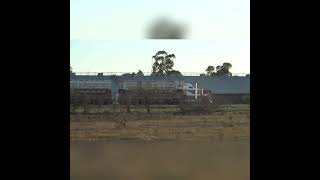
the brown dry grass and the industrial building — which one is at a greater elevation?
the industrial building

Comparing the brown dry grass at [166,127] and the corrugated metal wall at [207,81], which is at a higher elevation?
the corrugated metal wall at [207,81]

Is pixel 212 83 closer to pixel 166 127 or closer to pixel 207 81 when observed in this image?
pixel 207 81

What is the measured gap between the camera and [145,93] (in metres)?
3.66

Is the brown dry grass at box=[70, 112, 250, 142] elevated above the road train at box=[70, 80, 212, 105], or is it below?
below

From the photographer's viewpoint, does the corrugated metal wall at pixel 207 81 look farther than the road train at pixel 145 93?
No

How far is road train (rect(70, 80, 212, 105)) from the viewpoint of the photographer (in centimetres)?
327

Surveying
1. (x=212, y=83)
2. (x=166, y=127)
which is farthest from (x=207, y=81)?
(x=166, y=127)

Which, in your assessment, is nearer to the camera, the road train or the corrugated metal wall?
the corrugated metal wall

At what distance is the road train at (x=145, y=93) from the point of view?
3268 mm
